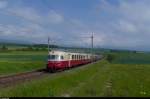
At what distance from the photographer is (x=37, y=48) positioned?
196m

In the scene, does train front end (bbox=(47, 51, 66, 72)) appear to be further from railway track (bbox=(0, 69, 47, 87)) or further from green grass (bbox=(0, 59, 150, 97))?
green grass (bbox=(0, 59, 150, 97))

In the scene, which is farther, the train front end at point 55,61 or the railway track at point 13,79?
the train front end at point 55,61

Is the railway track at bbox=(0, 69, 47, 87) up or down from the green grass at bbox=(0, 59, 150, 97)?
down

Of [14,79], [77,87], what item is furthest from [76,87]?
[14,79]

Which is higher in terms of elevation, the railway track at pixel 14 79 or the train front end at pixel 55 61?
the train front end at pixel 55 61

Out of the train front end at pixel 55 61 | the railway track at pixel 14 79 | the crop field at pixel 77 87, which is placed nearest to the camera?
the crop field at pixel 77 87

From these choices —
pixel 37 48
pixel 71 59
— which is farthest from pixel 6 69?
pixel 37 48

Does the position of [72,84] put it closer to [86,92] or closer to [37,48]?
[86,92]

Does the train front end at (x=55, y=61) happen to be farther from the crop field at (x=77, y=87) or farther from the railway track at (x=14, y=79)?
the crop field at (x=77, y=87)

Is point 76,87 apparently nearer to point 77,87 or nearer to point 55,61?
point 77,87

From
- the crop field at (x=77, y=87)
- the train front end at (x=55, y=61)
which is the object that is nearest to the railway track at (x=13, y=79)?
the crop field at (x=77, y=87)

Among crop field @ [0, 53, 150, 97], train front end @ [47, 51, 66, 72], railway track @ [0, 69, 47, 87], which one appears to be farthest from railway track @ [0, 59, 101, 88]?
train front end @ [47, 51, 66, 72]

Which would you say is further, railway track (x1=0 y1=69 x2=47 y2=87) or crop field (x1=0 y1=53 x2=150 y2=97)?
railway track (x1=0 y1=69 x2=47 y2=87)

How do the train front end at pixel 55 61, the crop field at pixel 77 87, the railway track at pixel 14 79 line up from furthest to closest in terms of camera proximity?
the train front end at pixel 55 61 → the railway track at pixel 14 79 → the crop field at pixel 77 87
